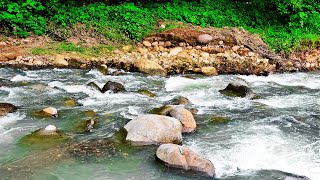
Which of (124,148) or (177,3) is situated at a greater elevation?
(177,3)

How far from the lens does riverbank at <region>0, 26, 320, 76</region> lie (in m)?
11.8

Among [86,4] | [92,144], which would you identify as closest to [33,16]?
[86,4]

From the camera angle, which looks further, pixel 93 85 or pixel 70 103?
pixel 93 85

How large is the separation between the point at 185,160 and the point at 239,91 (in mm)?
3804

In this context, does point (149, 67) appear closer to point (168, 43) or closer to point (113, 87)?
point (168, 43)

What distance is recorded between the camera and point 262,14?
47.4 ft

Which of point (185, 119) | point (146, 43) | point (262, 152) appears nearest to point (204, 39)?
point (146, 43)

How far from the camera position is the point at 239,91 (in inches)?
380

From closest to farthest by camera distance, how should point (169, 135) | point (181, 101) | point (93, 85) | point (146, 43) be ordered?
point (169, 135) < point (181, 101) < point (93, 85) < point (146, 43)

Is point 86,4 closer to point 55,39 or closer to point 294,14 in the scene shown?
point 55,39

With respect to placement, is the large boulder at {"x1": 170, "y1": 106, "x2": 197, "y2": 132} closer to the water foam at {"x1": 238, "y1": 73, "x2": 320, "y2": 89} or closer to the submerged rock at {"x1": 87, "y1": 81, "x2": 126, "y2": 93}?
the submerged rock at {"x1": 87, "y1": 81, "x2": 126, "y2": 93}

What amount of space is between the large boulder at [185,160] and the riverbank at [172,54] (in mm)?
5167

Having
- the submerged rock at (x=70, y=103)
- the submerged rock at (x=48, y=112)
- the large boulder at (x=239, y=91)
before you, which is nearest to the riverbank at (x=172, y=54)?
the large boulder at (x=239, y=91)

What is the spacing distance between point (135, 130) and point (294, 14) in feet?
28.0
